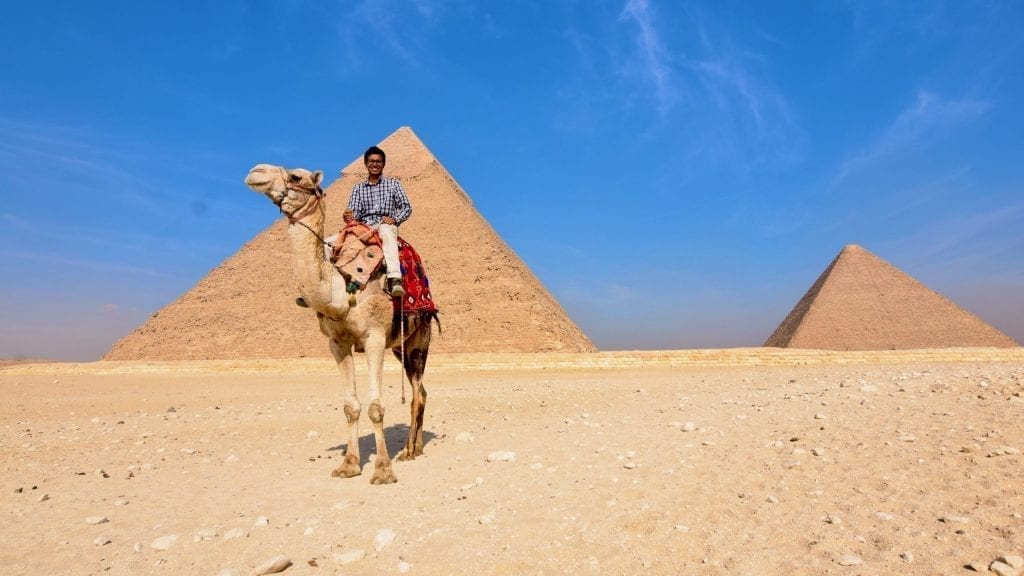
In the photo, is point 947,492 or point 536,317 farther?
point 536,317

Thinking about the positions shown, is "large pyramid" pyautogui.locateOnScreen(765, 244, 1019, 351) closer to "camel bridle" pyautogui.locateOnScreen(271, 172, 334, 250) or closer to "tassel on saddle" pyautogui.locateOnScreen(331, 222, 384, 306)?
"tassel on saddle" pyautogui.locateOnScreen(331, 222, 384, 306)

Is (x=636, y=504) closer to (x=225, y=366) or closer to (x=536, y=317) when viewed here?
(x=225, y=366)

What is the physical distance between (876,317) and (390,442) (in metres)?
43.1

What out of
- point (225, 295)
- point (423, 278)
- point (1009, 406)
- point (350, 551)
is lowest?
point (350, 551)

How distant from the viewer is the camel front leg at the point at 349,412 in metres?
4.16

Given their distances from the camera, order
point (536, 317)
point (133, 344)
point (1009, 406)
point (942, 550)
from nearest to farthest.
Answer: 1. point (942, 550)
2. point (1009, 406)
3. point (536, 317)
4. point (133, 344)

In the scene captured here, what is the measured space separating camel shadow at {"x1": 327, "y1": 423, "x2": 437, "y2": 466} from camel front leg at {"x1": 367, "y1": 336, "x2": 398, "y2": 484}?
0.75 m

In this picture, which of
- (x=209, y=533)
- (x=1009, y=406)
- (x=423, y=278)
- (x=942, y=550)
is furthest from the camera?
(x=423, y=278)

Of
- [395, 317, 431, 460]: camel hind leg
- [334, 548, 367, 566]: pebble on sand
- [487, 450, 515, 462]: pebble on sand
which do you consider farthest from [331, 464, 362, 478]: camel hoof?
[334, 548, 367, 566]: pebble on sand

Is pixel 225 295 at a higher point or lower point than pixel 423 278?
higher

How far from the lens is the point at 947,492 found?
2.63 metres

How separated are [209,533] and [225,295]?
40.0m

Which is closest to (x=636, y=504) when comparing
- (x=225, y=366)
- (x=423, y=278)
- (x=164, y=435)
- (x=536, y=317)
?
(x=423, y=278)

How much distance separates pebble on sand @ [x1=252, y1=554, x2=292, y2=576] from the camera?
2.30m
